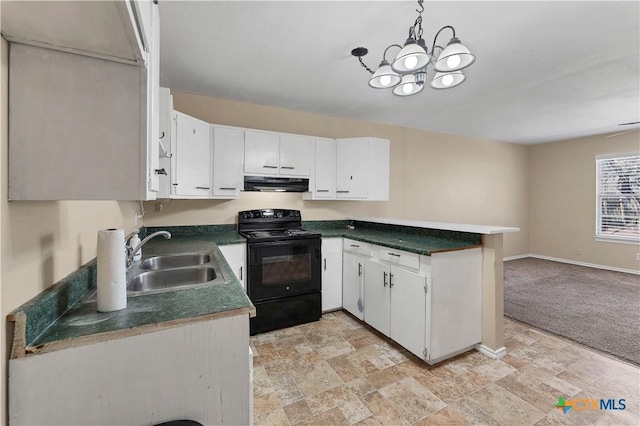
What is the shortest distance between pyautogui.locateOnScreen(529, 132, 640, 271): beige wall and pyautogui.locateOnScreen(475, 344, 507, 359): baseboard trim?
4660mm

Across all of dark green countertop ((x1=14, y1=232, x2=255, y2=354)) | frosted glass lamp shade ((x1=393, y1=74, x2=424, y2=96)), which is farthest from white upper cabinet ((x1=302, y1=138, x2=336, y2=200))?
dark green countertop ((x1=14, y1=232, x2=255, y2=354))

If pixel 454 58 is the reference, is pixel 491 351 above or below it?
below

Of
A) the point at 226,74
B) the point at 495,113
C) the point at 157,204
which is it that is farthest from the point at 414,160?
the point at 157,204

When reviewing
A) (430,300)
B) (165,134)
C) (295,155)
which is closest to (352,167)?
(295,155)

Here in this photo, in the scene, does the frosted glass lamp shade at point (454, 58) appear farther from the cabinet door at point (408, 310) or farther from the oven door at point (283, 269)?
the oven door at point (283, 269)

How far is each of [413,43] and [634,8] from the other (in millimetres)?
1458

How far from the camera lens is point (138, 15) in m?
0.66

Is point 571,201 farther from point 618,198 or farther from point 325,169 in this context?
point 325,169

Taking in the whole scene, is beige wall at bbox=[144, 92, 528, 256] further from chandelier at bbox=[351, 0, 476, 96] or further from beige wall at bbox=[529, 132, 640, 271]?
chandelier at bbox=[351, 0, 476, 96]

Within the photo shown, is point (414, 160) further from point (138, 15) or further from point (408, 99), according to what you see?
point (138, 15)

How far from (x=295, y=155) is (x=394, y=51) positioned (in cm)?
148

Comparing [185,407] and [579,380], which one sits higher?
[185,407]

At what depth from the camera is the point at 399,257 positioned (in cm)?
233

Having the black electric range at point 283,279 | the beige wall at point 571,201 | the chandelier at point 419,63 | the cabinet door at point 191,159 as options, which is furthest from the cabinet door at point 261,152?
the beige wall at point 571,201
